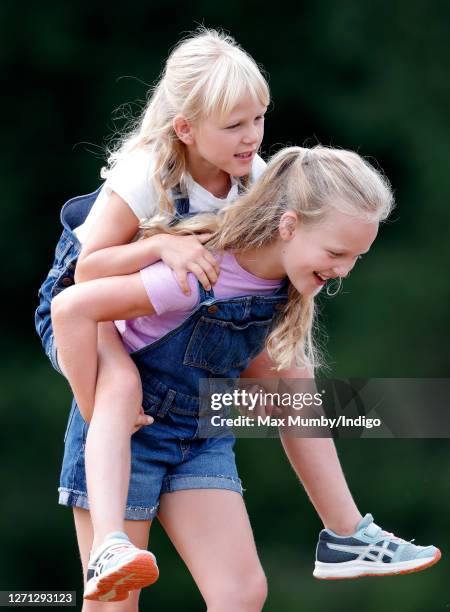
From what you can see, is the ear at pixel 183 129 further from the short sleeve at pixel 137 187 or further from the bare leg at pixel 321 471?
the bare leg at pixel 321 471

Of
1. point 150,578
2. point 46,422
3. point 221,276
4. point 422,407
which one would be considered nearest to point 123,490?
point 150,578

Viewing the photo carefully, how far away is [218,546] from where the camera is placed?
2.75 m

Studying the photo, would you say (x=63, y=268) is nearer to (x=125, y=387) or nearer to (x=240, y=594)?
(x=125, y=387)

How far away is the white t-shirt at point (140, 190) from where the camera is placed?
276cm

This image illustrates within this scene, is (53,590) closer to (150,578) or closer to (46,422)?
(46,422)

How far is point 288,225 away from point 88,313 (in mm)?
398

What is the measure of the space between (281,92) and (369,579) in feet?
5.45

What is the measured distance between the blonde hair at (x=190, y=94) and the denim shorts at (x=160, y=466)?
42 centimetres

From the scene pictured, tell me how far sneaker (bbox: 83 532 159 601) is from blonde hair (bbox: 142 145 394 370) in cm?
60

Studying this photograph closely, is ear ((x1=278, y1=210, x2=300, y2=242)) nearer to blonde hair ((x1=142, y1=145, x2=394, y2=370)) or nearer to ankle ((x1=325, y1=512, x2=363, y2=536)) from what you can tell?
blonde hair ((x1=142, y1=145, x2=394, y2=370))

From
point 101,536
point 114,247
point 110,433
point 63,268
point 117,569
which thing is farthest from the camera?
point 63,268

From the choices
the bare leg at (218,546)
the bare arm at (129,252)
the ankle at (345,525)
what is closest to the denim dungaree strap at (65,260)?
the bare arm at (129,252)

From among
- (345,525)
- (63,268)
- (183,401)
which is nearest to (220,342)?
(183,401)

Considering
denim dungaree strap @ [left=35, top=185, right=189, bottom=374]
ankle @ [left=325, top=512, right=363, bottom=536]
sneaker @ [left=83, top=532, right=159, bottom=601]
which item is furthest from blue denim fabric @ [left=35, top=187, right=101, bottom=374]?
ankle @ [left=325, top=512, right=363, bottom=536]
